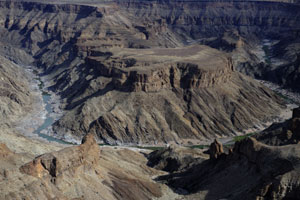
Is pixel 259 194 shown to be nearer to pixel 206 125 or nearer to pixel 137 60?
pixel 206 125

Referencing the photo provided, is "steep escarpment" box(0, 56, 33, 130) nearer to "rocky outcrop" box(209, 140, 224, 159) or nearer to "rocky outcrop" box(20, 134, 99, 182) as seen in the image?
"rocky outcrop" box(20, 134, 99, 182)

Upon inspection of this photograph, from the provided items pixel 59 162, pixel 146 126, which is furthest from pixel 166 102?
pixel 59 162

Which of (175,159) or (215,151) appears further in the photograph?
(175,159)

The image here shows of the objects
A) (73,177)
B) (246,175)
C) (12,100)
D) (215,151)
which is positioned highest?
(246,175)

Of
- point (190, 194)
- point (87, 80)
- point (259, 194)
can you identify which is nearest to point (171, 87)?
point (87, 80)

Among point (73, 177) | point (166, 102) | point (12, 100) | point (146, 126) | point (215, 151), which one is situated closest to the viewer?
point (73, 177)

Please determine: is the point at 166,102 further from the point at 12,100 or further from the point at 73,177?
the point at 73,177

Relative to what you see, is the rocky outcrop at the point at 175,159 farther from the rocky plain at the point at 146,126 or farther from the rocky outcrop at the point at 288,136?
the rocky outcrop at the point at 288,136

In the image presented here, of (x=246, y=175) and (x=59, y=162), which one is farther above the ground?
(x=246, y=175)

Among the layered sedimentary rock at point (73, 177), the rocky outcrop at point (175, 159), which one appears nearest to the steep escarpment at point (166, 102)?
the rocky outcrop at point (175, 159)
